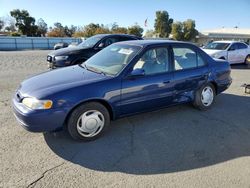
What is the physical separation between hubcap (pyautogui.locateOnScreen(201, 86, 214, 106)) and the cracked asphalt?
1.88 ft

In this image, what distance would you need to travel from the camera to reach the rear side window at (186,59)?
4.62 meters

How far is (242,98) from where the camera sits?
6246 millimetres

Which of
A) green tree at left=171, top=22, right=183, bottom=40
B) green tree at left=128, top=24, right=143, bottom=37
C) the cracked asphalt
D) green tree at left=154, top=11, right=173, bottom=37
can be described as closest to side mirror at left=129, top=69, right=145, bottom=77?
the cracked asphalt

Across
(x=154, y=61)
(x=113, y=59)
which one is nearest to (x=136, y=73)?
(x=154, y=61)

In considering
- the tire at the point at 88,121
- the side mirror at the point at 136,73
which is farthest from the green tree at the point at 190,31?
the tire at the point at 88,121

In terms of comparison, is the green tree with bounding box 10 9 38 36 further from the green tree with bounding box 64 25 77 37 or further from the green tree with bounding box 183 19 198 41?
the green tree with bounding box 183 19 198 41

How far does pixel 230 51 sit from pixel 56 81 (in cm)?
1114

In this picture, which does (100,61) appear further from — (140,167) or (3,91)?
(3,91)

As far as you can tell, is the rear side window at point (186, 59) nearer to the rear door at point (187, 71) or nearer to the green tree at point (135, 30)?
the rear door at point (187, 71)

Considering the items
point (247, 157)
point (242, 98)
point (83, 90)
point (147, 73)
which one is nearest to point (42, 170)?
point (83, 90)

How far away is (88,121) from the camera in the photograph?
11.9ft

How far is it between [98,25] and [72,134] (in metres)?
56.8

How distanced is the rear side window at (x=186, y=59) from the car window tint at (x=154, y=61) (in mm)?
260

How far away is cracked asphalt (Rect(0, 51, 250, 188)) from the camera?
2.80 metres
